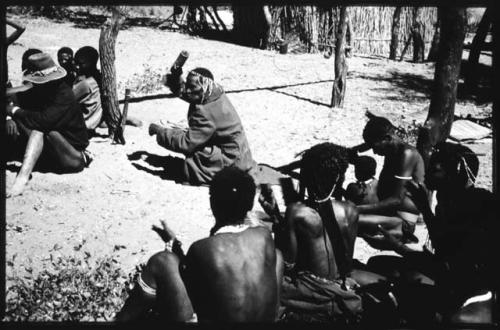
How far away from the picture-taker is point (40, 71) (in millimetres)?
5203

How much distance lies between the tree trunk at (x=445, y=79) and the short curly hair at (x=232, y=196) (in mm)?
3231

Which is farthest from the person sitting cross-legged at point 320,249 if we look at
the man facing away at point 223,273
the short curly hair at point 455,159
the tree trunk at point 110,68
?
the tree trunk at point 110,68

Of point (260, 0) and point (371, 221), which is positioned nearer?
point (260, 0)

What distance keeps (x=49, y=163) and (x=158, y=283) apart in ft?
11.4

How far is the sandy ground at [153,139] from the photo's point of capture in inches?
174

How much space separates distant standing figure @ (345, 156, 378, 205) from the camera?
4.57 m

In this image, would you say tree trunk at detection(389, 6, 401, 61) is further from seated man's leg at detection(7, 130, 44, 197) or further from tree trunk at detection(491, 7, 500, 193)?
tree trunk at detection(491, 7, 500, 193)

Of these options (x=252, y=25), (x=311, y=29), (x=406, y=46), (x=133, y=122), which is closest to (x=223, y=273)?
(x=133, y=122)

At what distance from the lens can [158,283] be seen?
9.05ft

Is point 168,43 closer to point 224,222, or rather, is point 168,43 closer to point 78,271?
point 78,271

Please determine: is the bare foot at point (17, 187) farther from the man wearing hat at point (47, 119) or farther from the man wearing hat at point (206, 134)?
the man wearing hat at point (206, 134)

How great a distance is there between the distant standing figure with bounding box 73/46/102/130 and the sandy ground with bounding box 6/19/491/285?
34 cm

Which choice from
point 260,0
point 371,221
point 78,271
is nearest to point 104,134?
point 78,271

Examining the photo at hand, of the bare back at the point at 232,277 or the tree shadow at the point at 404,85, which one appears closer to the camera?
the bare back at the point at 232,277
